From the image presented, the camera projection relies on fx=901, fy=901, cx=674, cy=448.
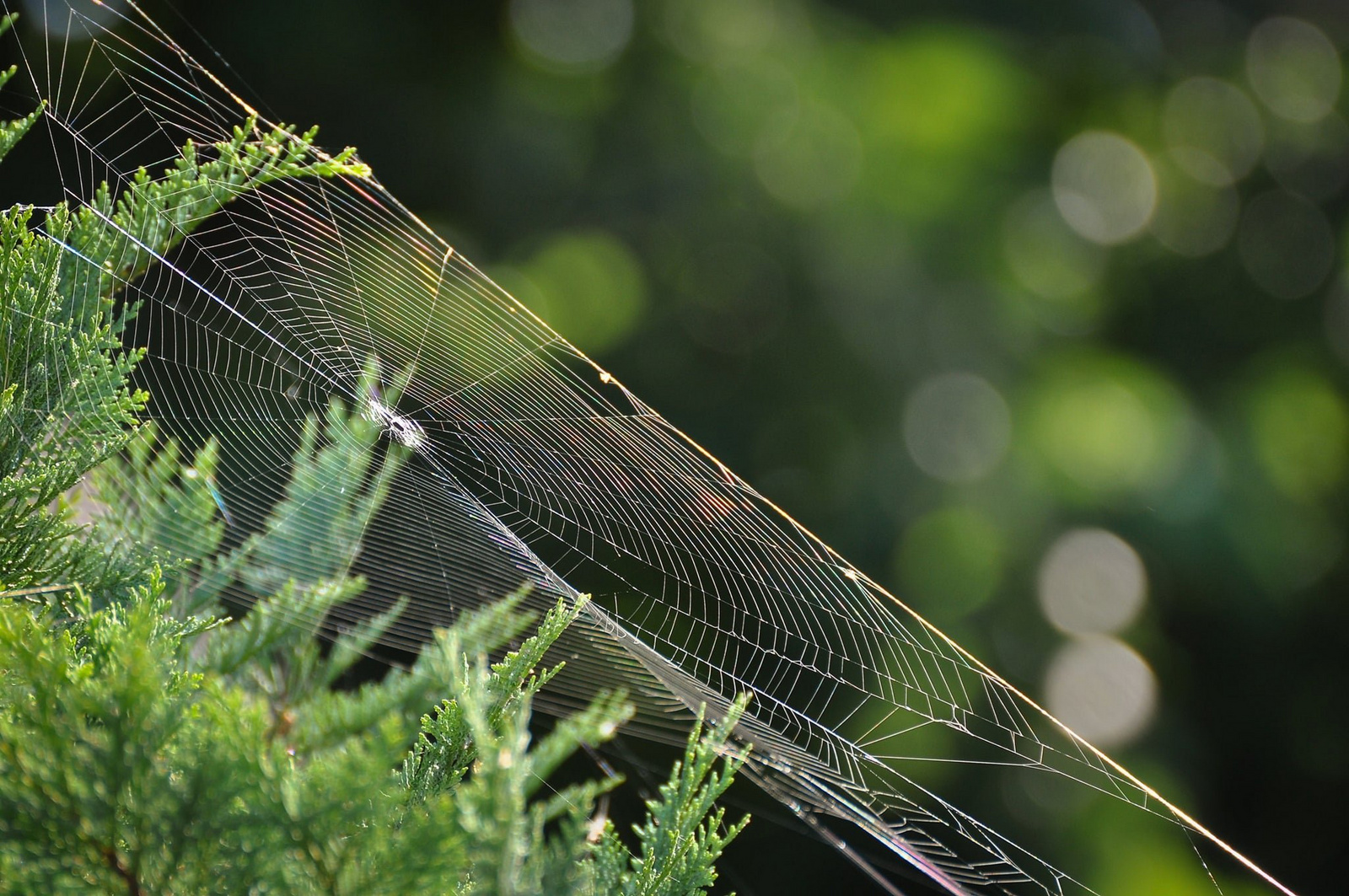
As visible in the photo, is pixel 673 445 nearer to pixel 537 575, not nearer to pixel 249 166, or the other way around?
pixel 537 575

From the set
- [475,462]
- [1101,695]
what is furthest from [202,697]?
[1101,695]

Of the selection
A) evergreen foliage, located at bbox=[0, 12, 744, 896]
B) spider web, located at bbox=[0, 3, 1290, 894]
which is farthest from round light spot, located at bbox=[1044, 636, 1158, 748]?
evergreen foliage, located at bbox=[0, 12, 744, 896]

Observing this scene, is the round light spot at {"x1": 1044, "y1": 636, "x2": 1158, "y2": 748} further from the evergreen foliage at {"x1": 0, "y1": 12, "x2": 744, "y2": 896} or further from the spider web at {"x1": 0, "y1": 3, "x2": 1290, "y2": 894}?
the evergreen foliage at {"x1": 0, "y1": 12, "x2": 744, "y2": 896}

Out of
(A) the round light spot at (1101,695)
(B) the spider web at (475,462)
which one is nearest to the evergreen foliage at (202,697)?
(B) the spider web at (475,462)

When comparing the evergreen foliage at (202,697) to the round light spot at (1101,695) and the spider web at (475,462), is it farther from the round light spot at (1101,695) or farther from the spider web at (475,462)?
the round light spot at (1101,695)

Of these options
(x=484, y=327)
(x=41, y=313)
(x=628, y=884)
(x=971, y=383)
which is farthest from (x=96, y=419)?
(x=971, y=383)

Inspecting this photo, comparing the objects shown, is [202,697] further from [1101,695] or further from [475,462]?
[1101,695]
